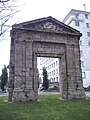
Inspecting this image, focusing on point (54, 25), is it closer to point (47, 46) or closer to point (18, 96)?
point (47, 46)

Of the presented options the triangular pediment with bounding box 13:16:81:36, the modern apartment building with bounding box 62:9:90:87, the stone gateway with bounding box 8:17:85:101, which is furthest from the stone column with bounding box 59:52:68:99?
the modern apartment building with bounding box 62:9:90:87

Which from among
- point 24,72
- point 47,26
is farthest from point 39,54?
point 47,26

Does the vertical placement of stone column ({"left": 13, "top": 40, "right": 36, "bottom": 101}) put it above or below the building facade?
below

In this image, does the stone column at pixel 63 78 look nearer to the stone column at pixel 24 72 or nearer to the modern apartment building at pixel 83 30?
the stone column at pixel 24 72

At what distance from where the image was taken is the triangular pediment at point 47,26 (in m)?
18.7

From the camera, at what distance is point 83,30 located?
50688mm

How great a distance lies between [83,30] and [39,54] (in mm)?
34743

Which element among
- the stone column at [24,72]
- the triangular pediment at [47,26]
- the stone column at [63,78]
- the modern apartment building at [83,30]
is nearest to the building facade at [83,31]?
the modern apartment building at [83,30]

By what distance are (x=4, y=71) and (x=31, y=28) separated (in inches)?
1523

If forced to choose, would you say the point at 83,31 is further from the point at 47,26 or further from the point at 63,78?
the point at 63,78

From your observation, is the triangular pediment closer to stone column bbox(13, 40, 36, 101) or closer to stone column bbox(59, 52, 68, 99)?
stone column bbox(13, 40, 36, 101)

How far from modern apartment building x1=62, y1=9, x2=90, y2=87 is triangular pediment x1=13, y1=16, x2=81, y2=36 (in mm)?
28765

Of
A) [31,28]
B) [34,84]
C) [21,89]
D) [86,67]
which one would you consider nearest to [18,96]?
[21,89]

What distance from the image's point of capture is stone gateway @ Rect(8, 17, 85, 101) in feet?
56.5
